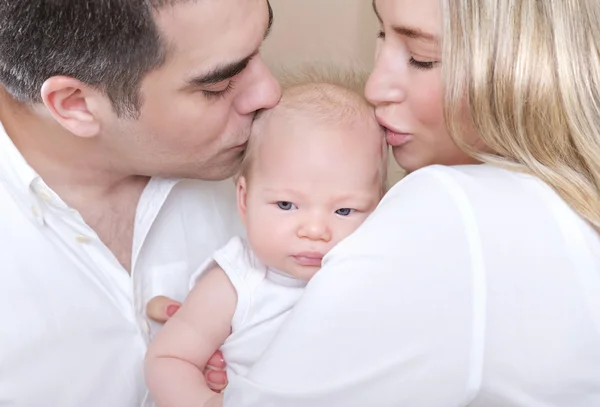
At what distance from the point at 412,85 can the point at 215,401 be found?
69 centimetres

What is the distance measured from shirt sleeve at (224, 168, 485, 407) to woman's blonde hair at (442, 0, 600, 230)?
25 centimetres

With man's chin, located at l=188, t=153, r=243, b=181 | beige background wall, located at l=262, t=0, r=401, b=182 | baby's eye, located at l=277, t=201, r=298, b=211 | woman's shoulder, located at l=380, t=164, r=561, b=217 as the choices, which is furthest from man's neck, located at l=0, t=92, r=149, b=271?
beige background wall, located at l=262, t=0, r=401, b=182

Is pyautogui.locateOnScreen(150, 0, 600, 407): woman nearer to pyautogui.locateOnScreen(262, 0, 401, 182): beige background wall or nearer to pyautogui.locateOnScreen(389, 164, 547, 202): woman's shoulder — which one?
pyautogui.locateOnScreen(389, 164, 547, 202): woman's shoulder

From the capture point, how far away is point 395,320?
1.11 m

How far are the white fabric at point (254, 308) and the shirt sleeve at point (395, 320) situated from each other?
0.37m

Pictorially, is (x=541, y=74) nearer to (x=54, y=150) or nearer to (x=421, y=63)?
(x=421, y=63)

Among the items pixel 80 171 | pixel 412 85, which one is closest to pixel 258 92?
pixel 412 85

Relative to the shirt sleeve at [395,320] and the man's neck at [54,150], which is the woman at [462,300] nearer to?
the shirt sleeve at [395,320]

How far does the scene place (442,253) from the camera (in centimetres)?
111

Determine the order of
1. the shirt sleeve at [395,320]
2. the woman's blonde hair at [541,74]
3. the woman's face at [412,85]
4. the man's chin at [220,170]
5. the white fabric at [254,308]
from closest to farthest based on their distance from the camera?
the shirt sleeve at [395,320], the woman's blonde hair at [541,74], the woman's face at [412,85], the white fabric at [254,308], the man's chin at [220,170]

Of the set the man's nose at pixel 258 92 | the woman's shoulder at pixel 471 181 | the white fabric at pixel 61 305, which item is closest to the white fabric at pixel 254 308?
the white fabric at pixel 61 305

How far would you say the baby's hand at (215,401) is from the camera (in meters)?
1.35

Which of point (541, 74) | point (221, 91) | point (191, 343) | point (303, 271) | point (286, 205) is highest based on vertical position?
point (541, 74)

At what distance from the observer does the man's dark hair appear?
4.78 feet
